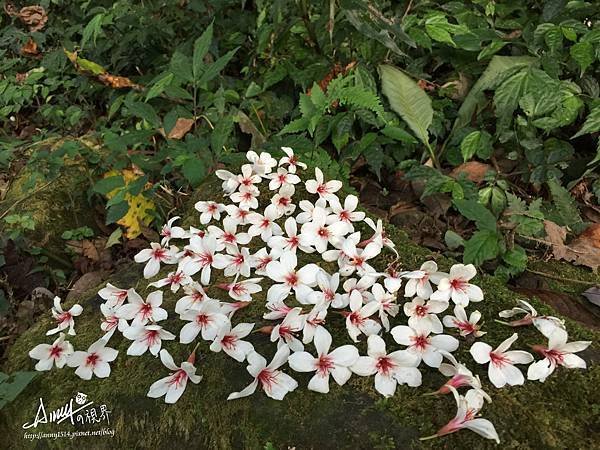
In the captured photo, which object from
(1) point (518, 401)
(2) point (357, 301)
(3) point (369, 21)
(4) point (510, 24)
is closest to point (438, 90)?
(4) point (510, 24)

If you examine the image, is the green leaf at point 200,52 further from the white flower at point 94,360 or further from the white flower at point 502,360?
the white flower at point 502,360

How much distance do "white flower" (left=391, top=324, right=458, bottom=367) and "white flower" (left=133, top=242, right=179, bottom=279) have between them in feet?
3.12

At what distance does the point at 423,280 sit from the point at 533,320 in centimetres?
33

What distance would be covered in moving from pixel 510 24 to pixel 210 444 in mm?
2633

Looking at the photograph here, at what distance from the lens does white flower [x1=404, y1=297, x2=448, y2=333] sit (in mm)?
1564

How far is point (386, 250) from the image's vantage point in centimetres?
199

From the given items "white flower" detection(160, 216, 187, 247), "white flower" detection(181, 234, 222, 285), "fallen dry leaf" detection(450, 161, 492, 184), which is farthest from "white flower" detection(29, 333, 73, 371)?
"fallen dry leaf" detection(450, 161, 492, 184)

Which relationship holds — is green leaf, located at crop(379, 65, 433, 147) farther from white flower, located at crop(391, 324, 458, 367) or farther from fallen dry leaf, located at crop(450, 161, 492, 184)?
white flower, located at crop(391, 324, 458, 367)

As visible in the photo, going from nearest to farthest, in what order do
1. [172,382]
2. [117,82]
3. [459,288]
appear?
[172,382], [459,288], [117,82]

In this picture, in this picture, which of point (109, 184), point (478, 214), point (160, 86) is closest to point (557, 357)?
point (478, 214)

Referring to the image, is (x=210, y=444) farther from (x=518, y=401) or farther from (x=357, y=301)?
(x=518, y=401)

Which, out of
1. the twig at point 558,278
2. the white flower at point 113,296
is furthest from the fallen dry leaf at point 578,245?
the white flower at point 113,296

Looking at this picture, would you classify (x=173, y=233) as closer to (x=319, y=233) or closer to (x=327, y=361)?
(x=319, y=233)
